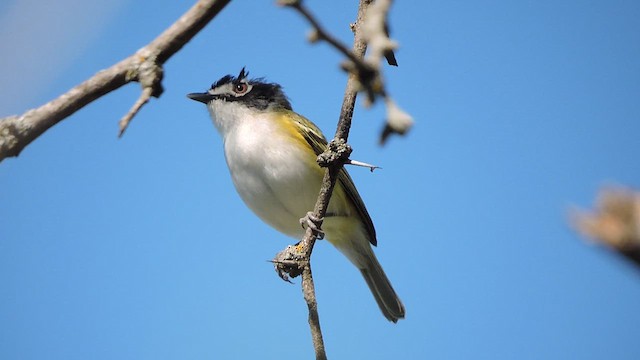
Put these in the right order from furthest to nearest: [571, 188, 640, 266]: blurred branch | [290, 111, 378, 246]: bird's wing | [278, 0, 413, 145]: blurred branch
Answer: [290, 111, 378, 246]: bird's wing → [278, 0, 413, 145]: blurred branch → [571, 188, 640, 266]: blurred branch

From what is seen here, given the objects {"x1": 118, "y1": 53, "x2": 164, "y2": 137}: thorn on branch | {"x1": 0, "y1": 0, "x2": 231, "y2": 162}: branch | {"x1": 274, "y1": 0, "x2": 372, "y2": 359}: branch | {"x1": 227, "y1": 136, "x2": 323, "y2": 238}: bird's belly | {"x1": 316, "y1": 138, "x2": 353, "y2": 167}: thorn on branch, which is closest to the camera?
{"x1": 0, "y1": 0, "x2": 231, "y2": 162}: branch

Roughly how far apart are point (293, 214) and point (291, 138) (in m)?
0.87

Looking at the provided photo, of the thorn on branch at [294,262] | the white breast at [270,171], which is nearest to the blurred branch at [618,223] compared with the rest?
the thorn on branch at [294,262]

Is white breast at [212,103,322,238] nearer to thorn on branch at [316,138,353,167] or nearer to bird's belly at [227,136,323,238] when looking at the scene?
bird's belly at [227,136,323,238]

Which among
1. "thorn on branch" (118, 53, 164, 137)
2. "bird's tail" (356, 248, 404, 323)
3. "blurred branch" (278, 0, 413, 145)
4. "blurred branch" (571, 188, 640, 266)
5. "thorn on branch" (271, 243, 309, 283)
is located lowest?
"blurred branch" (571, 188, 640, 266)

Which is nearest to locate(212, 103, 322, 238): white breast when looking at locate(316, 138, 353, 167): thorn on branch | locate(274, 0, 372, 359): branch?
locate(274, 0, 372, 359): branch

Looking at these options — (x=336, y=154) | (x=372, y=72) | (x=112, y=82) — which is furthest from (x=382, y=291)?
(x=372, y=72)

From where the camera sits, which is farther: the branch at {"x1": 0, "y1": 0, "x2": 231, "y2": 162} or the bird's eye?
the bird's eye

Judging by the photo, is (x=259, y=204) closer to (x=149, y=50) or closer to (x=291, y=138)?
(x=291, y=138)

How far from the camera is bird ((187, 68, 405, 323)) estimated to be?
6871 mm

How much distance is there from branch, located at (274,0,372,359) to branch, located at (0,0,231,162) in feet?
3.74

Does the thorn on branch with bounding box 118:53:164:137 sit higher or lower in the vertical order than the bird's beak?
lower

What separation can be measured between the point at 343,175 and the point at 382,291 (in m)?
1.87

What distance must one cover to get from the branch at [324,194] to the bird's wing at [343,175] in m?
2.45
